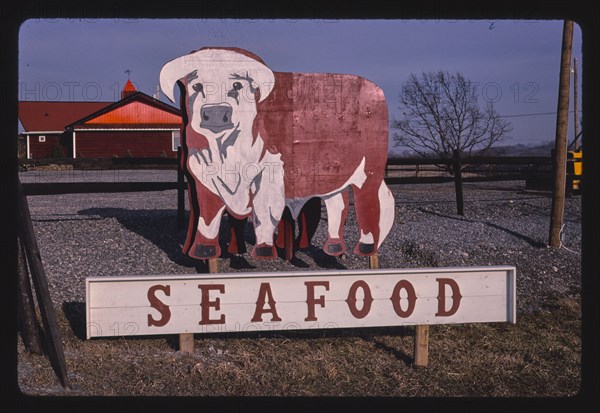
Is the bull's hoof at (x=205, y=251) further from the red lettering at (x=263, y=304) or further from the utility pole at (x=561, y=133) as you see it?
the utility pole at (x=561, y=133)

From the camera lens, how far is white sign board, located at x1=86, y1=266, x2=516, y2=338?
16.3 feet

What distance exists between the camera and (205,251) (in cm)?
576

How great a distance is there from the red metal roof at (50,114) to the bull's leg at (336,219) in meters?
19.0

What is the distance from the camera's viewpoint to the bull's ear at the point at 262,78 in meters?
5.51

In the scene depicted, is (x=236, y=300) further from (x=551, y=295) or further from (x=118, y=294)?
(x=551, y=295)

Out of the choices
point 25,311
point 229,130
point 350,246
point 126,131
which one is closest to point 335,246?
point 229,130

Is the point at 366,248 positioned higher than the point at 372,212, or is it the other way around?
the point at 372,212

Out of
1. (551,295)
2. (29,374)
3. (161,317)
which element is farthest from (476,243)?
(29,374)

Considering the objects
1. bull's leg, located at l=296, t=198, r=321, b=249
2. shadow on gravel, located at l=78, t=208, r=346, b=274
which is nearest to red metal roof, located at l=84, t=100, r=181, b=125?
shadow on gravel, located at l=78, t=208, r=346, b=274

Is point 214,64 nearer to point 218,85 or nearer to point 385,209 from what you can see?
point 218,85

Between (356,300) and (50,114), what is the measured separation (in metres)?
21.8

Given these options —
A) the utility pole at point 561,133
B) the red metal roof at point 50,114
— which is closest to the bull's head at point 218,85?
the utility pole at point 561,133

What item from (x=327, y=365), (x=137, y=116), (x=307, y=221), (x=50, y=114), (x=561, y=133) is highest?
(x=50, y=114)
